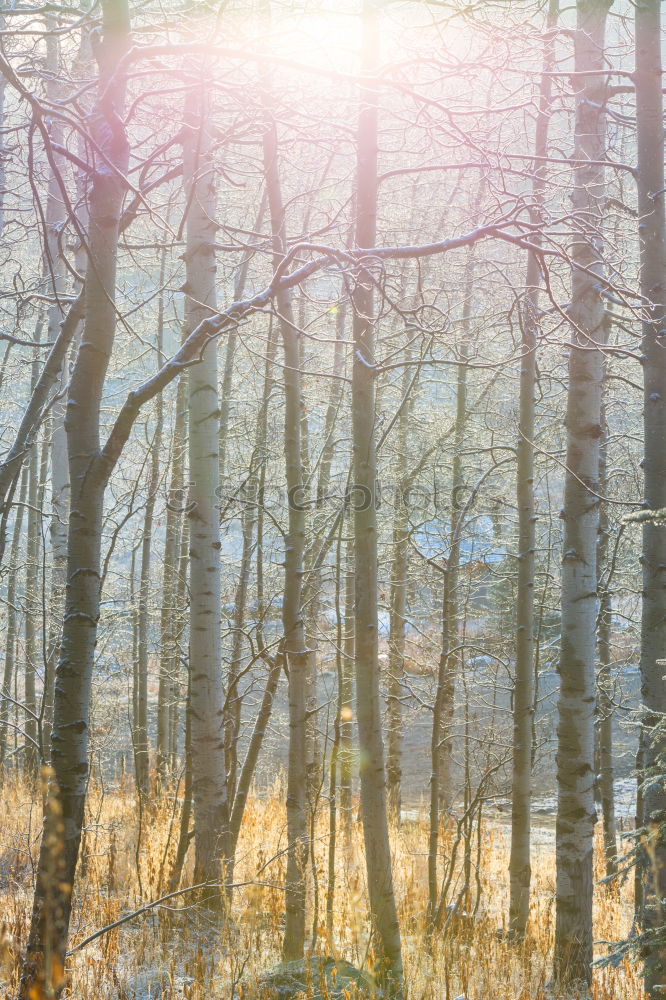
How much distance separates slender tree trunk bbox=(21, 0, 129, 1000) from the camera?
247 centimetres

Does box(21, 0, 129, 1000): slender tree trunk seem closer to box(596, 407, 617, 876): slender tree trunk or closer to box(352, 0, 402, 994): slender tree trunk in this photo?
box(352, 0, 402, 994): slender tree trunk

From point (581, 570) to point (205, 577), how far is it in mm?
2516

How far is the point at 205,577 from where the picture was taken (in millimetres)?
5223

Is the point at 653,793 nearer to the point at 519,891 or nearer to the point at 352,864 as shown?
the point at 519,891

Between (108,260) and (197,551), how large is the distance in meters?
2.78

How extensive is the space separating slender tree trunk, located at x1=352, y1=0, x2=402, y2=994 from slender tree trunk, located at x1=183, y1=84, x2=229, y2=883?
1.10m

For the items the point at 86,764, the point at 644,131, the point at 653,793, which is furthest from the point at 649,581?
the point at 86,764

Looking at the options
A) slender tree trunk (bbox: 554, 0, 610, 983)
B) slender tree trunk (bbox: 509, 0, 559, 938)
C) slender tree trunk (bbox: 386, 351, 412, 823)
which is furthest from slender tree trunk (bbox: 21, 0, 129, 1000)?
slender tree trunk (bbox: 386, 351, 412, 823)

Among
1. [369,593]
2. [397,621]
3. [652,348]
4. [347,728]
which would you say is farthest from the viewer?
[397,621]

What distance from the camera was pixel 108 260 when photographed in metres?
2.73

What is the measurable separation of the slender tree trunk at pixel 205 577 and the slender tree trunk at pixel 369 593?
1097 mm

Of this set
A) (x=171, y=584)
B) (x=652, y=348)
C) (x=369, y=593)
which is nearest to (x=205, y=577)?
(x=369, y=593)

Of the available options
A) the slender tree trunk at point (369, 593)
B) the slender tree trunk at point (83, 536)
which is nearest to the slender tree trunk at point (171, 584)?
the slender tree trunk at point (369, 593)

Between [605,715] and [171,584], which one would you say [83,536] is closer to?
[171,584]
